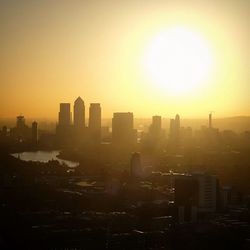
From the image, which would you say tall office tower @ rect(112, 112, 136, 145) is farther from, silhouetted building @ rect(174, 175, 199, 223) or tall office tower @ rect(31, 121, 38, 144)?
silhouetted building @ rect(174, 175, 199, 223)

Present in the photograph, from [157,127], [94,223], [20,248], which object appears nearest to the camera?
Answer: [20,248]

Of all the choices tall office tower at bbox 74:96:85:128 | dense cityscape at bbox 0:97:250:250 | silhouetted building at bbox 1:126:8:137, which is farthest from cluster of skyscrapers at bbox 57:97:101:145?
dense cityscape at bbox 0:97:250:250

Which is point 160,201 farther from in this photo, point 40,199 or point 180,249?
point 180,249

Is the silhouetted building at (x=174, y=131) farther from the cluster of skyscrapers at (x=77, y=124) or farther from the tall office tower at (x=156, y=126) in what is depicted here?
the cluster of skyscrapers at (x=77, y=124)

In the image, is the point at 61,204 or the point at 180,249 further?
the point at 61,204

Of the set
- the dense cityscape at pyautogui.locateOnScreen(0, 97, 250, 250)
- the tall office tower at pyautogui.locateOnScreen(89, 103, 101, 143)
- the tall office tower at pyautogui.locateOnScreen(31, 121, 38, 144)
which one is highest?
the tall office tower at pyautogui.locateOnScreen(89, 103, 101, 143)

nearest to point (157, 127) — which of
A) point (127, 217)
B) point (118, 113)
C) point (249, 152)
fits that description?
point (118, 113)

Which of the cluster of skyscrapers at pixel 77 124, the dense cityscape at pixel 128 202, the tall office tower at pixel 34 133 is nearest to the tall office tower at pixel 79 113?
the cluster of skyscrapers at pixel 77 124
